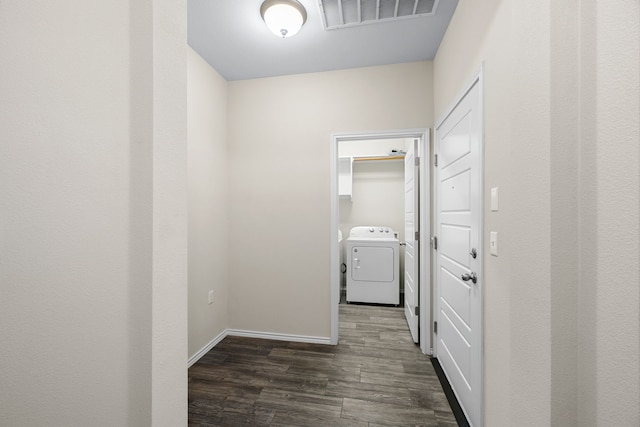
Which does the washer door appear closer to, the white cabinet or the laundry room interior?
the laundry room interior

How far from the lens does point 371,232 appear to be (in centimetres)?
381

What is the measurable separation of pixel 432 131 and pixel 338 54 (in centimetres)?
110

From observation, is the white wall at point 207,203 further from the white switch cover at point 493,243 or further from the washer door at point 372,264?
the white switch cover at point 493,243

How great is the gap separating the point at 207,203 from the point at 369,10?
79.7 inches

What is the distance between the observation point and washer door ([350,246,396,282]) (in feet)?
11.2

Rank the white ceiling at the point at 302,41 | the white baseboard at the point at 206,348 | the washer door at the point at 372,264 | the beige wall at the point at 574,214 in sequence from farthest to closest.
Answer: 1. the washer door at the point at 372,264
2. the white baseboard at the point at 206,348
3. the white ceiling at the point at 302,41
4. the beige wall at the point at 574,214

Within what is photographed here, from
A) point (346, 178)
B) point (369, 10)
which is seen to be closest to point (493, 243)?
point (369, 10)

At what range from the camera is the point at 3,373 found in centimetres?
65

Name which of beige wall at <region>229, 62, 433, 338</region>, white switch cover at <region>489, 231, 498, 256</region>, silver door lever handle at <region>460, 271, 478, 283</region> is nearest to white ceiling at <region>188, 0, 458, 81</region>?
beige wall at <region>229, 62, 433, 338</region>

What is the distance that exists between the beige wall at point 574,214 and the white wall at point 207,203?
2.20 meters

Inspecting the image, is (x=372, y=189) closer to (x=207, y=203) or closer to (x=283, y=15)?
(x=207, y=203)

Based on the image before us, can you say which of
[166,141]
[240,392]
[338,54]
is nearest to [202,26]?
[338,54]

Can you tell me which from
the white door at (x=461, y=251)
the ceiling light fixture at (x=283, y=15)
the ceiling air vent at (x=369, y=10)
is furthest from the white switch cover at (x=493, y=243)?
the ceiling light fixture at (x=283, y=15)

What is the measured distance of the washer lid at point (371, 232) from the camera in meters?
3.78
